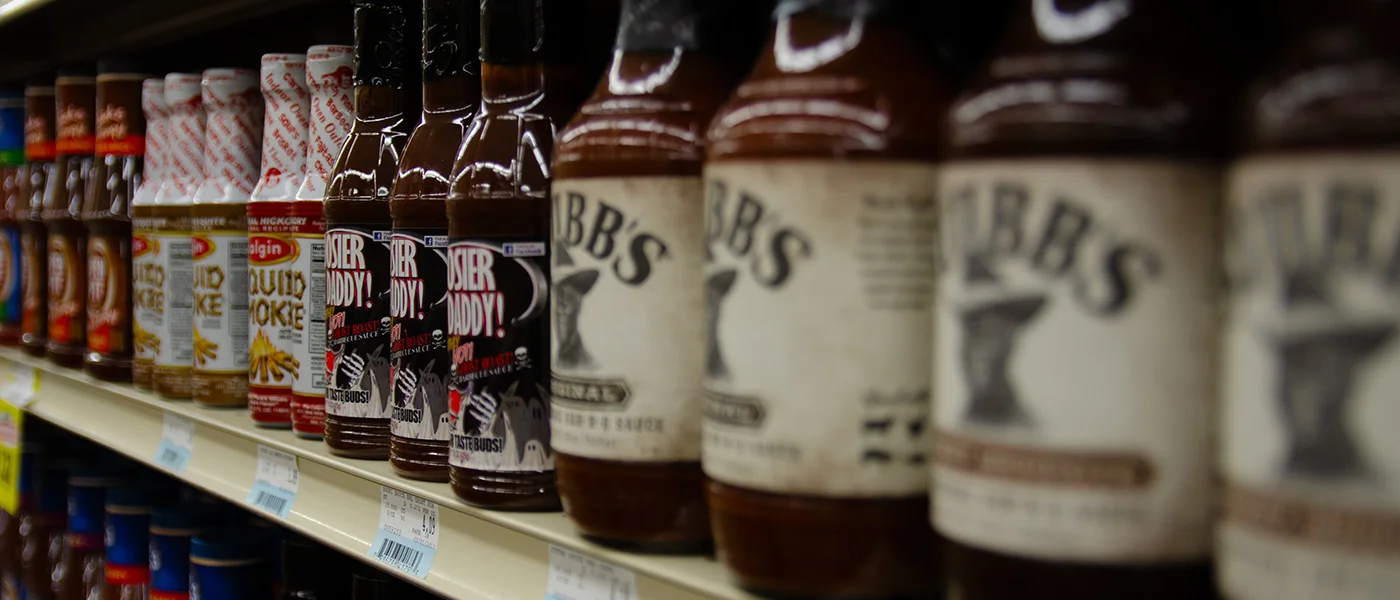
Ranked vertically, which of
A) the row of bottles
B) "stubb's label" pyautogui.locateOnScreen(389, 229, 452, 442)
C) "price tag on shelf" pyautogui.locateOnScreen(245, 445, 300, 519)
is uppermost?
"stubb's label" pyautogui.locateOnScreen(389, 229, 452, 442)

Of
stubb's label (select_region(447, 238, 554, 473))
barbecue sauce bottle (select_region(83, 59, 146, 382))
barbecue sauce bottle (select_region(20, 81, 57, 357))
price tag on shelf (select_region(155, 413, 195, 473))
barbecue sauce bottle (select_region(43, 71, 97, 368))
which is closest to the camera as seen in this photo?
stubb's label (select_region(447, 238, 554, 473))

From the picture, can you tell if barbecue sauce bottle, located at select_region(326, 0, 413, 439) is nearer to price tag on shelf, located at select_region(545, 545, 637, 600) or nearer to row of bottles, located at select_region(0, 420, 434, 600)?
row of bottles, located at select_region(0, 420, 434, 600)

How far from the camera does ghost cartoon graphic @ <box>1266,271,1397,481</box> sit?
18.7 inches

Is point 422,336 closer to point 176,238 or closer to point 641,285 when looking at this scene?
point 641,285

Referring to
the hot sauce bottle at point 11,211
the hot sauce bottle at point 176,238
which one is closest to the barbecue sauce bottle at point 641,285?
the hot sauce bottle at point 176,238

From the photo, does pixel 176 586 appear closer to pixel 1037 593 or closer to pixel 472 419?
pixel 472 419

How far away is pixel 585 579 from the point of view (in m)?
0.92

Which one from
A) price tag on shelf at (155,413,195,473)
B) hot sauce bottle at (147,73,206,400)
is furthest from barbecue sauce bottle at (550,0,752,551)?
hot sauce bottle at (147,73,206,400)

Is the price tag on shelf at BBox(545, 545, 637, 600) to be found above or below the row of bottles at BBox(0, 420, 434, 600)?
above

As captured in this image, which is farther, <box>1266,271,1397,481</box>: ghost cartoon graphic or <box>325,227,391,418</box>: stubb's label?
<box>325,227,391,418</box>: stubb's label

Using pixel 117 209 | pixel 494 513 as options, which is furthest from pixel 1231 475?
pixel 117 209

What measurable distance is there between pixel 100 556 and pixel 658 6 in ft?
5.69

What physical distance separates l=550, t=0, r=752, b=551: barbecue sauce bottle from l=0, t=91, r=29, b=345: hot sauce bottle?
6.55ft

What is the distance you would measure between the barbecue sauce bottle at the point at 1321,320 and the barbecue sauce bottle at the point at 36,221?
2.31 m
